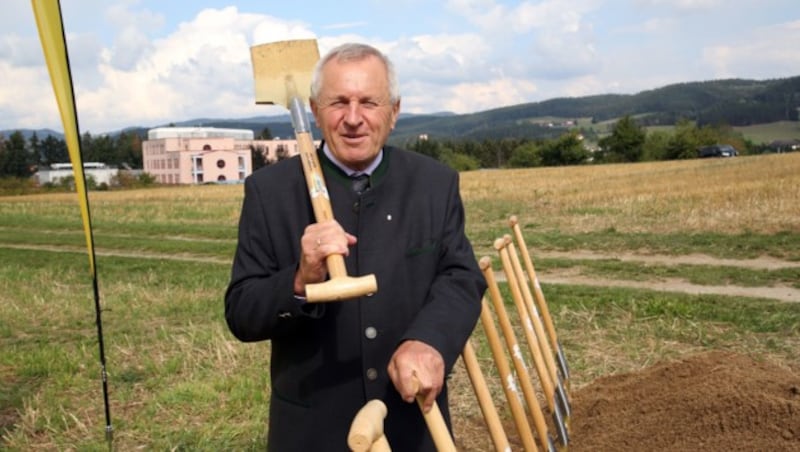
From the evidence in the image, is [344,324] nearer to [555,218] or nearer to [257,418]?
[257,418]

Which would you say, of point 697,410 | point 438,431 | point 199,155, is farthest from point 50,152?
point 438,431

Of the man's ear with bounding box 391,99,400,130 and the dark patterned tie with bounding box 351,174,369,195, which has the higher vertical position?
the man's ear with bounding box 391,99,400,130

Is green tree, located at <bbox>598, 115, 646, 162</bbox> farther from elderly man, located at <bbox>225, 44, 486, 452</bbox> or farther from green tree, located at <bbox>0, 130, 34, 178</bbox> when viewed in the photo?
elderly man, located at <bbox>225, 44, 486, 452</bbox>

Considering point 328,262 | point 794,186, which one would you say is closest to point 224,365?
point 328,262

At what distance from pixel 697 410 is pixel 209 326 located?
17.4ft

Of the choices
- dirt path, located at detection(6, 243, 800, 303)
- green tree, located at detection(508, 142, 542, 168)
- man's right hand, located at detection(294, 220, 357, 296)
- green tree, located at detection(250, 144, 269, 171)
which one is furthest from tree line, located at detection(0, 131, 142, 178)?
man's right hand, located at detection(294, 220, 357, 296)

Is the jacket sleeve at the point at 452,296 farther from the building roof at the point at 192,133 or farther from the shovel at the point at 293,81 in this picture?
the building roof at the point at 192,133

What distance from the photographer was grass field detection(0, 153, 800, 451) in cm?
546

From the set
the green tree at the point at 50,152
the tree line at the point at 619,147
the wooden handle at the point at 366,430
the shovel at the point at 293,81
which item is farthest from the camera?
the green tree at the point at 50,152

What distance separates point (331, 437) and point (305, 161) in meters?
0.81

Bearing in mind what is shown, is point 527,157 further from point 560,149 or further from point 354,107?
point 354,107

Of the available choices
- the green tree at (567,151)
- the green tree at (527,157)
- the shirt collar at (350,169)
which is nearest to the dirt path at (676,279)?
the shirt collar at (350,169)

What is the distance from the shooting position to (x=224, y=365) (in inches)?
258

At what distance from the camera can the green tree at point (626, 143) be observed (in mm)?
88562
